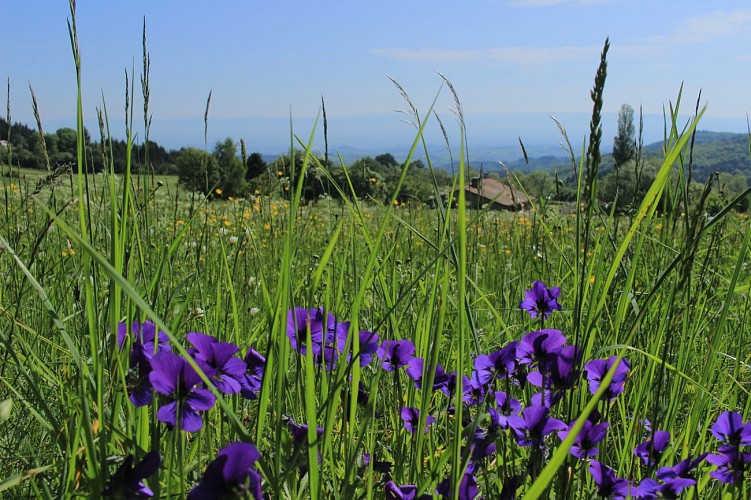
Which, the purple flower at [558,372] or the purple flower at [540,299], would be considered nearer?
the purple flower at [558,372]

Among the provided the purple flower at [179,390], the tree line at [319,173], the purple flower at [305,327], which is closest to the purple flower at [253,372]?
the purple flower at [305,327]

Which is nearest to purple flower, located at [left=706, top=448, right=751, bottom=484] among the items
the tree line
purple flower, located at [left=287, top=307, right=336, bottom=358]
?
the tree line

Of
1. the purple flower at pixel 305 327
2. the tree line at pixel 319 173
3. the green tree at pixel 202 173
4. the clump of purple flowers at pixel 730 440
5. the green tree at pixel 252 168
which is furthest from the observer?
the green tree at pixel 252 168

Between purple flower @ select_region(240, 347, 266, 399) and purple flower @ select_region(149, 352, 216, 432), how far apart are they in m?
0.20

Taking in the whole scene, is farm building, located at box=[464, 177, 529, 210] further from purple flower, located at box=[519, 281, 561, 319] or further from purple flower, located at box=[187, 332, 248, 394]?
purple flower, located at box=[187, 332, 248, 394]

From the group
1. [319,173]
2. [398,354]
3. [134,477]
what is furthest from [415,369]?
[319,173]

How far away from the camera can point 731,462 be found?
0.97 meters

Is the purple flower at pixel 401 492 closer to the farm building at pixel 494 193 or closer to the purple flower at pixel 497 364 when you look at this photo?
the purple flower at pixel 497 364

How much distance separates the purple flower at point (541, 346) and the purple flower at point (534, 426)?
0.13m

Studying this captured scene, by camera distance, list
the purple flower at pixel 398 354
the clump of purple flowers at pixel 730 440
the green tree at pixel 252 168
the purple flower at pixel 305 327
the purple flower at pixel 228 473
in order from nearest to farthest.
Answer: the purple flower at pixel 228 473 < the clump of purple flowers at pixel 730 440 < the purple flower at pixel 305 327 < the purple flower at pixel 398 354 < the green tree at pixel 252 168

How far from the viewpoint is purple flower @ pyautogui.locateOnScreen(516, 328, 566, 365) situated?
111cm

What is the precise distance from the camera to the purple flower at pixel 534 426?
973 millimetres

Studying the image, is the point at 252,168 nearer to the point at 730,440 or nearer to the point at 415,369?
the point at 415,369

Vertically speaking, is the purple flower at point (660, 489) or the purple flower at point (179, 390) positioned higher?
the purple flower at point (179, 390)
